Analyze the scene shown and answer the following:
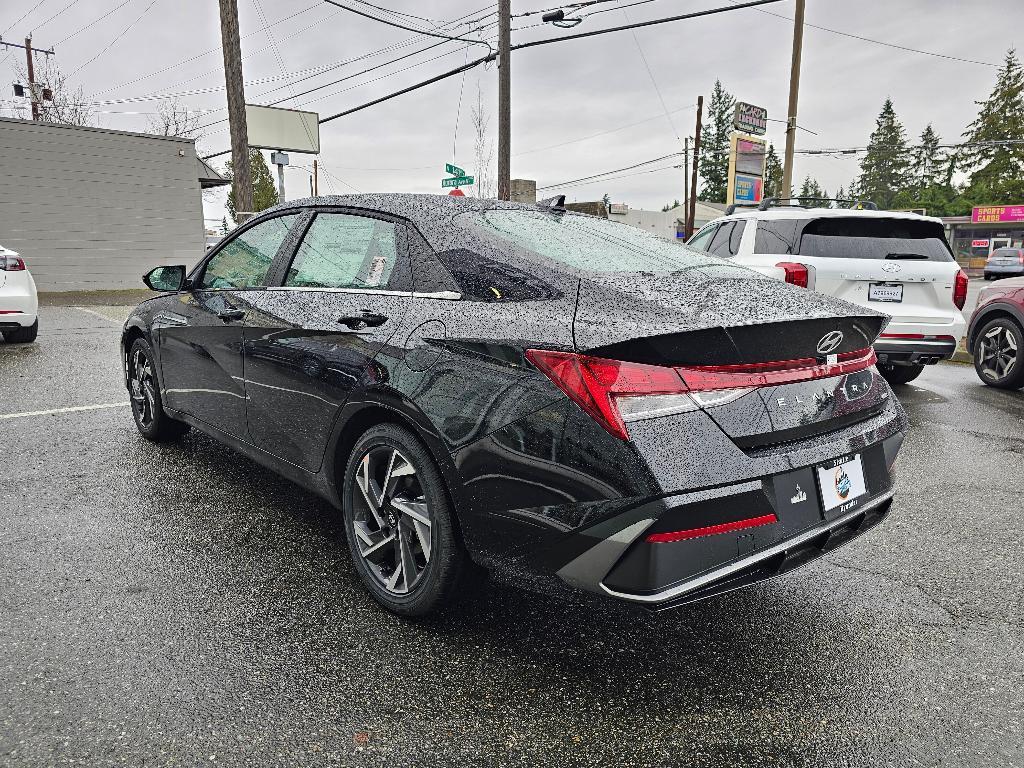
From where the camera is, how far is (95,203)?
20.3 metres

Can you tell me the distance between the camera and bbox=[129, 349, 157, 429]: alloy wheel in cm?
459

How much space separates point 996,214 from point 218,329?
65.2m

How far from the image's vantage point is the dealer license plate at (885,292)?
630cm

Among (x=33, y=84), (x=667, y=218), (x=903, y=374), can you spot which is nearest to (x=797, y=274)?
(x=903, y=374)

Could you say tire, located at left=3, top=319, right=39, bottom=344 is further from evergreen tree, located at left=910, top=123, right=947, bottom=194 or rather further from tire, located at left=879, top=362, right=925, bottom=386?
evergreen tree, located at left=910, top=123, right=947, bottom=194

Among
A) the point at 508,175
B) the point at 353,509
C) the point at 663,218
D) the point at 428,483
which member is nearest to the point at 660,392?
the point at 428,483

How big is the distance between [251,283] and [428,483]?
1.69 metres

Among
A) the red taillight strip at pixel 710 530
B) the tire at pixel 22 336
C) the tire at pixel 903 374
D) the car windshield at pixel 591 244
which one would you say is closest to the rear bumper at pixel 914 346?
the tire at pixel 903 374

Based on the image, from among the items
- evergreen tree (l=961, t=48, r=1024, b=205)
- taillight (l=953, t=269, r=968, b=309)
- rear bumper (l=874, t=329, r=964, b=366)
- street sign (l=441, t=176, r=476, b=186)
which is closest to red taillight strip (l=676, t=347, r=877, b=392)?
rear bumper (l=874, t=329, r=964, b=366)

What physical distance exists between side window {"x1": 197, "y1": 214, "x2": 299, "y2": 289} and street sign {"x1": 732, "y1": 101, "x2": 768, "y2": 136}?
949 inches

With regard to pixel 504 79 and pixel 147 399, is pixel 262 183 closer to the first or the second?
pixel 504 79

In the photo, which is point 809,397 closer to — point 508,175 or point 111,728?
point 111,728

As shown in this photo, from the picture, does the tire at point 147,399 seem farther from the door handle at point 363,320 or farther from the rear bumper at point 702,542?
the rear bumper at point 702,542

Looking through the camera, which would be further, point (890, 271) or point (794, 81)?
point (794, 81)
